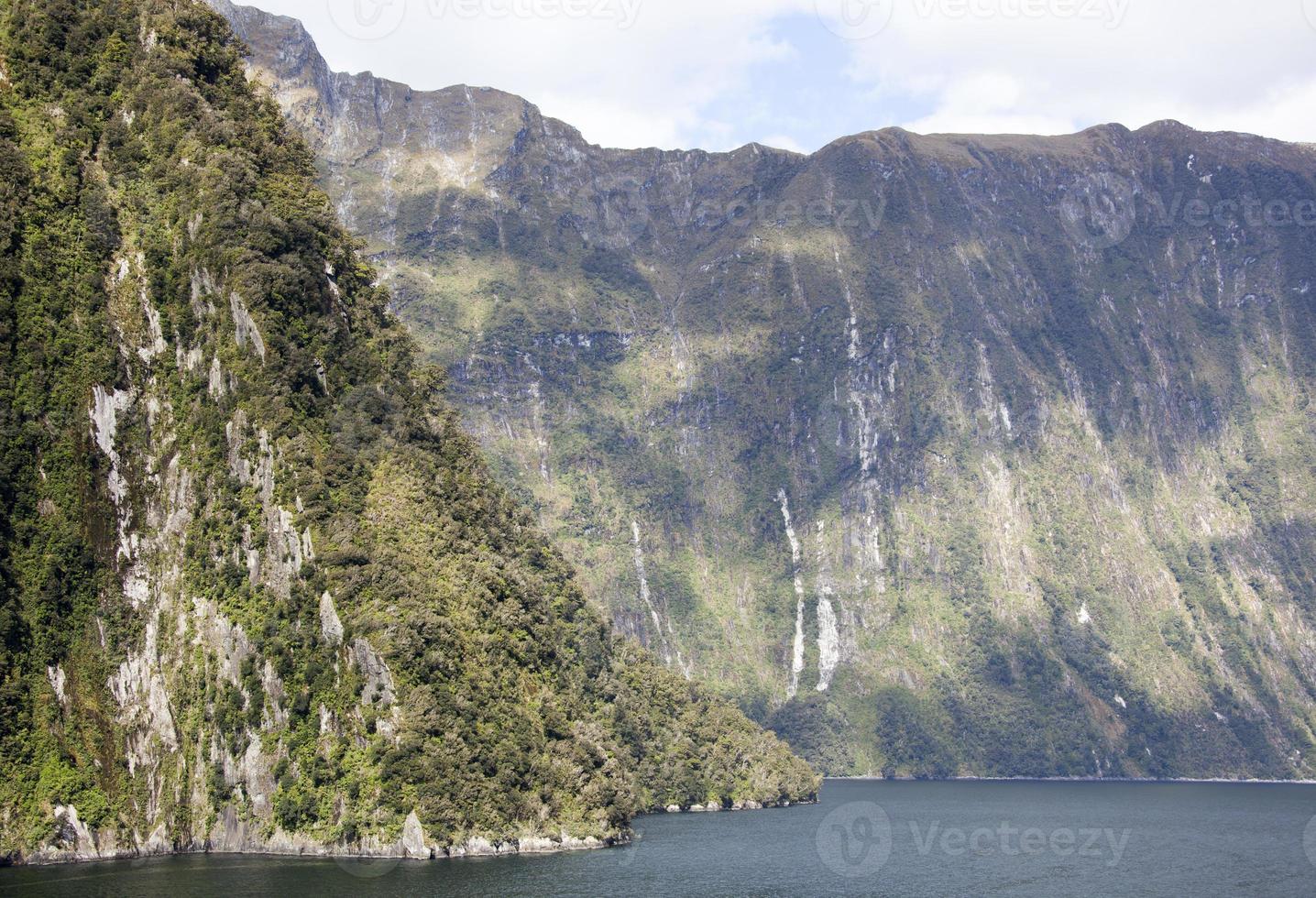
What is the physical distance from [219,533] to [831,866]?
196 feet

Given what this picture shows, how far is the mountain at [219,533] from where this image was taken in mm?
121000

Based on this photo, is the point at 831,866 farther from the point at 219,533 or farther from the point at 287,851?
the point at 219,533

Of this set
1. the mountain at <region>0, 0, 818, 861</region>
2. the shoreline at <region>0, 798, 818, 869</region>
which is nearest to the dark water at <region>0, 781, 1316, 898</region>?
the shoreline at <region>0, 798, 818, 869</region>

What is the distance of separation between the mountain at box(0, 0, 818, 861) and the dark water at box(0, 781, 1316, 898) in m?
6.14

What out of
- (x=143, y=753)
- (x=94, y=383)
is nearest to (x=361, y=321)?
(x=94, y=383)

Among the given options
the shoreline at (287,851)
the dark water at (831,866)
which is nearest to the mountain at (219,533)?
the shoreline at (287,851)

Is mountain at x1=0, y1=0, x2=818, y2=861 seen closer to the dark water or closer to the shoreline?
the shoreline

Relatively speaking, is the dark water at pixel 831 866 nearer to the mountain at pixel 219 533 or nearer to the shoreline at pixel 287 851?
the shoreline at pixel 287 851

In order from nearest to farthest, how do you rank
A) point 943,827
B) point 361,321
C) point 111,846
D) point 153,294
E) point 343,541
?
point 111,846 → point 343,541 → point 153,294 → point 361,321 → point 943,827

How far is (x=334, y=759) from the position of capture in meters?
121

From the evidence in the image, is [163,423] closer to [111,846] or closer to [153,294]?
[153,294]

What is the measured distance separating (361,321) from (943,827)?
84.7 meters

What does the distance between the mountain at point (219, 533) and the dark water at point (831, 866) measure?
614cm

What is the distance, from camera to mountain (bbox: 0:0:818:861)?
121 meters
